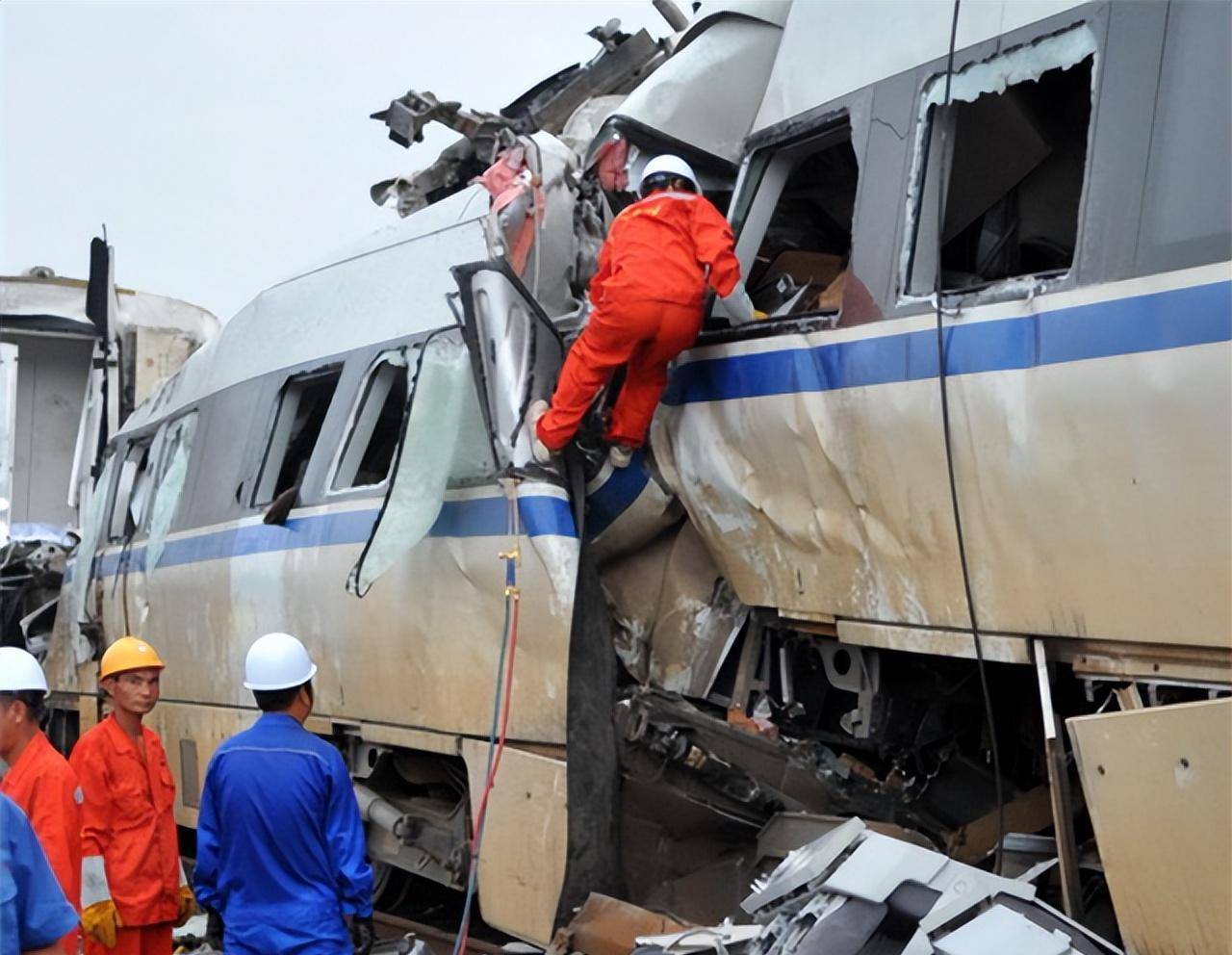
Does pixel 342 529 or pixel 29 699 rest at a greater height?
pixel 342 529

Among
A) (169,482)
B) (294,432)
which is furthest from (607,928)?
(169,482)

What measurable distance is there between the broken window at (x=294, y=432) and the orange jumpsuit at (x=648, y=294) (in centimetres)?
247

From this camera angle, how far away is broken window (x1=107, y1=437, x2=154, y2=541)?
8.94 meters

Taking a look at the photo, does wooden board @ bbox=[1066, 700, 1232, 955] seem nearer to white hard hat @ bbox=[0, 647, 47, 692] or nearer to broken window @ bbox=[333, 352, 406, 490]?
white hard hat @ bbox=[0, 647, 47, 692]

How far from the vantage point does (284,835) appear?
4238 millimetres

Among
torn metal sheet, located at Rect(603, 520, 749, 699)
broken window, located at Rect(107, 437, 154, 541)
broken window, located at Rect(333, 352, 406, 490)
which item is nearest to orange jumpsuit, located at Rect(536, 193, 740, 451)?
torn metal sheet, located at Rect(603, 520, 749, 699)

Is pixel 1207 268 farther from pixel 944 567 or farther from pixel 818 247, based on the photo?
pixel 818 247

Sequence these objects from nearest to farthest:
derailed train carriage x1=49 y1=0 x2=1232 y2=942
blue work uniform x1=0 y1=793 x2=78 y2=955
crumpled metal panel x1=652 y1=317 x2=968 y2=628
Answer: blue work uniform x1=0 y1=793 x2=78 y2=955, derailed train carriage x1=49 y1=0 x2=1232 y2=942, crumpled metal panel x1=652 y1=317 x2=968 y2=628

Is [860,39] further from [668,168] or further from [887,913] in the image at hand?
[887,913]

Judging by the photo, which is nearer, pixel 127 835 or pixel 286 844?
pixel 286 844

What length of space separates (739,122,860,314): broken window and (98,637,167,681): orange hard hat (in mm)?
2616

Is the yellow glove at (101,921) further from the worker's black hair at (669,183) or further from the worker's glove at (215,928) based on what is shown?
the worker's black hair at (669,183)

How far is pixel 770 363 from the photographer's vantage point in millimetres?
4566

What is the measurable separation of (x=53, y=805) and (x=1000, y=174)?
11.7ft
